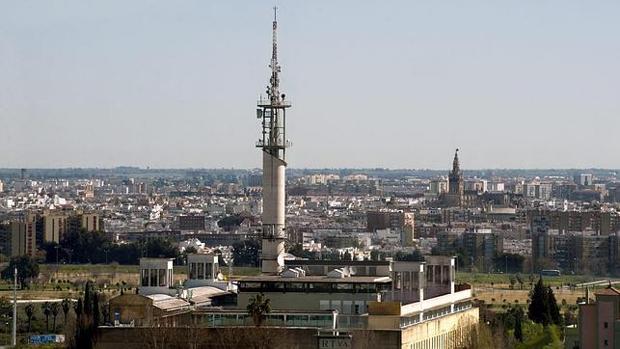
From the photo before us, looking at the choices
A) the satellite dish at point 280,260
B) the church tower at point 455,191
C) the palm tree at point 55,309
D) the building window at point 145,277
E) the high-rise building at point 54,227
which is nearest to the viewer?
the building window at point 145,277

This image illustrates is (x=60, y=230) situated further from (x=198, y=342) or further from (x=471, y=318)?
(x=198, y=342)

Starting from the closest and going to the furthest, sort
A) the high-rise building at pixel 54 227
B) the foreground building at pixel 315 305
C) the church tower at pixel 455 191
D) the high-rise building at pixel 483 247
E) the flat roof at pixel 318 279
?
the foreground building at pixel 315 305 → the flat roof at pixel 318 279 → the high-rise building at pixel 483 247 → the high-rise building at pixel 54 227 → the church tower at pixel 455 191

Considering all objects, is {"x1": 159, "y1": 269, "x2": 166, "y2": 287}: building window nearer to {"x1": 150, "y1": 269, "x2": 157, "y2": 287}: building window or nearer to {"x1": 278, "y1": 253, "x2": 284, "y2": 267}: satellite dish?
{"x1": 150, "y1": 269, "x2": 157, "y2": 287}: building window

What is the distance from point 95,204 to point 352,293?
473ft

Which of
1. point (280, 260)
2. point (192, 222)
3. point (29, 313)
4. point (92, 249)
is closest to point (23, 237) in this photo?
point (92, 249)

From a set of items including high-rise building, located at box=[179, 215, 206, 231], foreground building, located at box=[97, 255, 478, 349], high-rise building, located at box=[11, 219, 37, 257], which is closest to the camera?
foreground building, located at box=[97, 255, 478, 349]

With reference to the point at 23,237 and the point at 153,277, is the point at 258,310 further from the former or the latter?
the point at 23,237

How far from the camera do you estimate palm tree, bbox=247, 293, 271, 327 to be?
126 ft

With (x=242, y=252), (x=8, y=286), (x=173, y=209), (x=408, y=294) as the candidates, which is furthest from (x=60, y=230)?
(x=408, y=294)

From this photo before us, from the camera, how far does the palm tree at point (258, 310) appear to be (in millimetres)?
38500

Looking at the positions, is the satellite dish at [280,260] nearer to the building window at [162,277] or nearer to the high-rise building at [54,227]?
the building window at [162,277]

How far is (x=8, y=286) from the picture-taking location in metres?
83.8

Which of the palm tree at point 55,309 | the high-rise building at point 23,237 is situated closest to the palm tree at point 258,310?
the palm tree at point 55,309

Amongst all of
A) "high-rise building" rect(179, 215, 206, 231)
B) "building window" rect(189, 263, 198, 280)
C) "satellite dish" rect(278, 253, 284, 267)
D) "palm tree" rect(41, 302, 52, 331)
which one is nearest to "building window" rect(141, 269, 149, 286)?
"building window" rect(189, 263, 198, 280)
